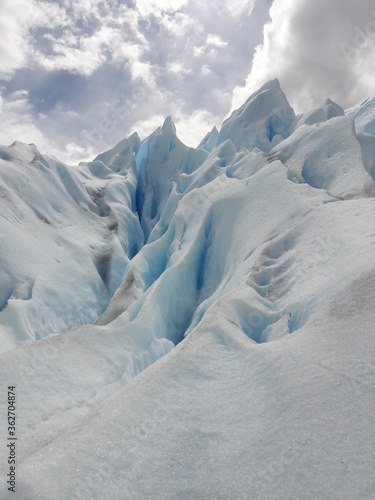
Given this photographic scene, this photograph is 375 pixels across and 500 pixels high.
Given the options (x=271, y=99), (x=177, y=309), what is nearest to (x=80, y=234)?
(x=177, y=309)

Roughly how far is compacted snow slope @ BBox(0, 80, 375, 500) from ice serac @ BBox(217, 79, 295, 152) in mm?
9536

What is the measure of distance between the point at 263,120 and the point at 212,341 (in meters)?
21.1

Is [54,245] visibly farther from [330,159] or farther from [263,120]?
[263,120]

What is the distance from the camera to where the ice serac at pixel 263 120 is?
22.7 m

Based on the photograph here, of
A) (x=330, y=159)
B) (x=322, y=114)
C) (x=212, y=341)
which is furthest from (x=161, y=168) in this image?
(x=212, y=341)

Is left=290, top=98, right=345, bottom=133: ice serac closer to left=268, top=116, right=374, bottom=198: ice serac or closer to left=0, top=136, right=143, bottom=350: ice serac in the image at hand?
left=268, top=116, right=374, bottom=198: ice serac

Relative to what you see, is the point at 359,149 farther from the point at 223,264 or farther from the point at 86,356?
the point at 86,356

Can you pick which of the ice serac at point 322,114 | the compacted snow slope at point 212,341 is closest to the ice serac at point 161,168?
the ice serac at point 322,114

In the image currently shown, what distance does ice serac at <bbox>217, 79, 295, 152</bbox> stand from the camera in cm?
2267

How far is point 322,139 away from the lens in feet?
38.5

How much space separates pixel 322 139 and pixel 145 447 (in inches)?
435

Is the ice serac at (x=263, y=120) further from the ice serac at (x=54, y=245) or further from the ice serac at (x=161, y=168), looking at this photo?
the ice serac at (x=54, y=245)

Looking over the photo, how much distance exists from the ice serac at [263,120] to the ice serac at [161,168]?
278 cm

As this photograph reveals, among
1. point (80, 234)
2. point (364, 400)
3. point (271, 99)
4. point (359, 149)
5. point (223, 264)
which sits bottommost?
point (364, 400)
